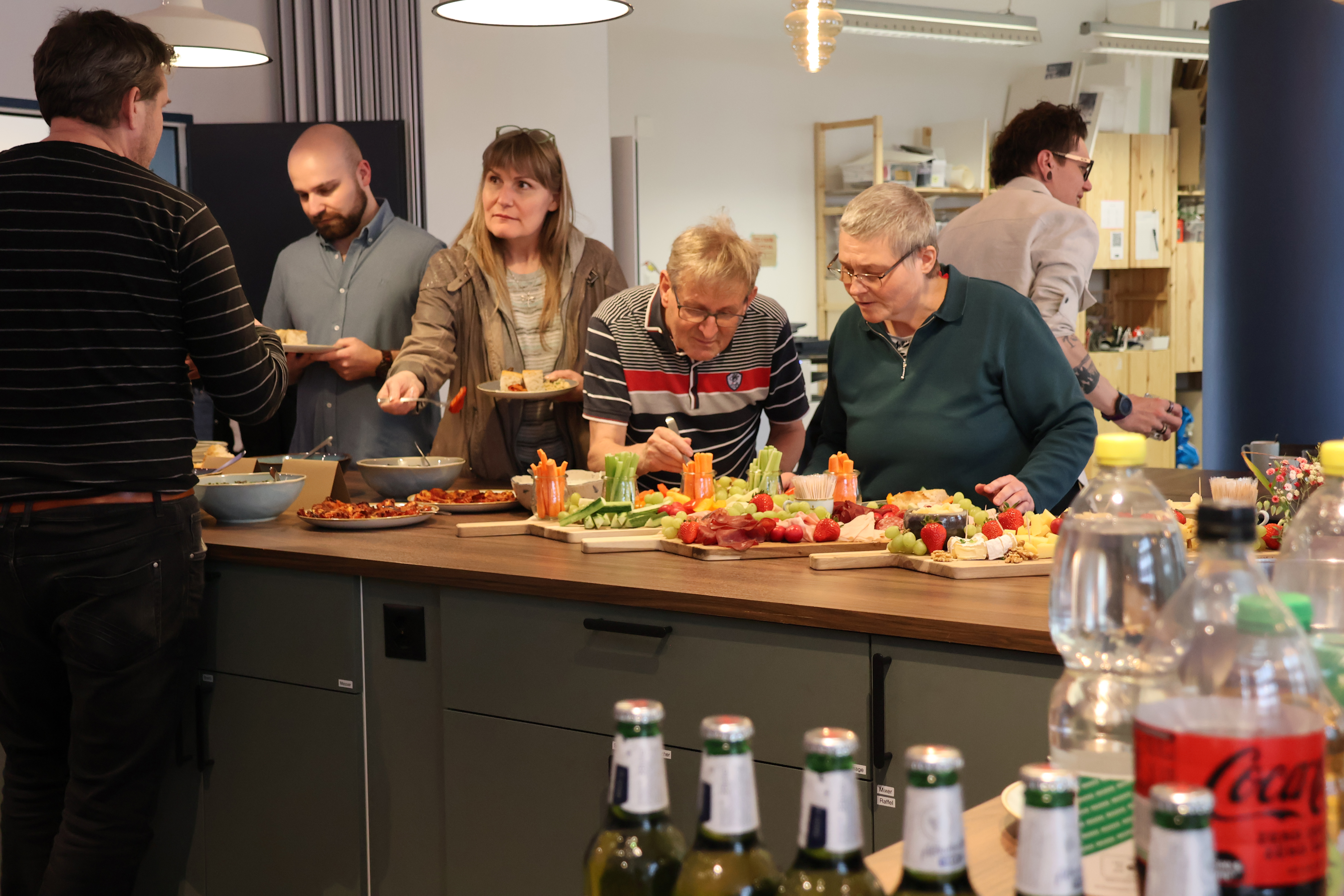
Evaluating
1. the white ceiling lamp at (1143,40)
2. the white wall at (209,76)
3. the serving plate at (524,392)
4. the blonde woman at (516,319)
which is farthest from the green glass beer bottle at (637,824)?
the white ceiling lamp at (1143,40)

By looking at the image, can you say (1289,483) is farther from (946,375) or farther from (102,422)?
(102,422)

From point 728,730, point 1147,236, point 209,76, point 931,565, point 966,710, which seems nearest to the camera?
point 728,730

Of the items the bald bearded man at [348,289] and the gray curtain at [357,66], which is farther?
the gray curtain at [357,66]

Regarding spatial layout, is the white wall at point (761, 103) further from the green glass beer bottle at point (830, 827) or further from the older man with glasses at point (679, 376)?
the green glass beer bottle at point (830, 827)

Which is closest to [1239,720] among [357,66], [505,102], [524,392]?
[524,392]

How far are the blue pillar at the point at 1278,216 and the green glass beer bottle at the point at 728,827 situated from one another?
159 inches

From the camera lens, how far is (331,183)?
381 centimetres

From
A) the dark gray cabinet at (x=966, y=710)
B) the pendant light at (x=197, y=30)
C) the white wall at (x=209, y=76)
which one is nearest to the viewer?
the dark gray cabinet at (x=966, y=710)

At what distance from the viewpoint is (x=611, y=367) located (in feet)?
9.64

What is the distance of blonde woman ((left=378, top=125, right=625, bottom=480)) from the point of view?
3.29m

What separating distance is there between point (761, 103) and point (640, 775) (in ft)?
26.8

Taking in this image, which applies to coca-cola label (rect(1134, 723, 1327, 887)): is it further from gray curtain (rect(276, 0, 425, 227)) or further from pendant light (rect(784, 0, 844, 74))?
gray curtain (rect(276, 0, 425, 227))

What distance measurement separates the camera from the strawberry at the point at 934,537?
2.17 meters

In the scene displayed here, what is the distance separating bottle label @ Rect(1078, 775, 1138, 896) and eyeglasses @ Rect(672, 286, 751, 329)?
1.96 m
